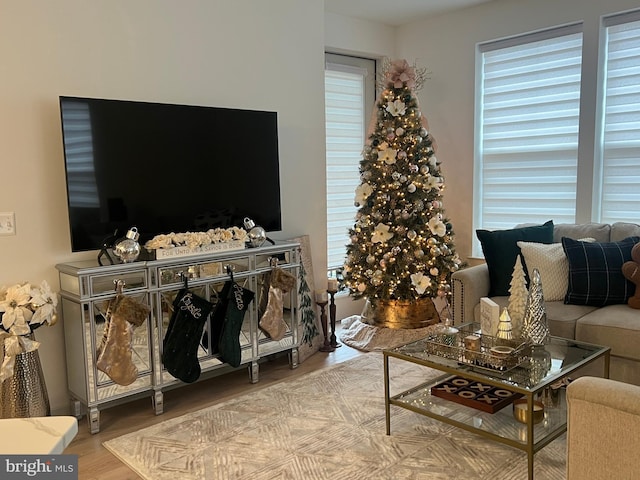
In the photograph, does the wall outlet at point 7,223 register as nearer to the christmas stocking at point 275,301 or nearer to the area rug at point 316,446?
the area rug at point 316,446

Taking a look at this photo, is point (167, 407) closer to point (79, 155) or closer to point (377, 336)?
point (79, 155)

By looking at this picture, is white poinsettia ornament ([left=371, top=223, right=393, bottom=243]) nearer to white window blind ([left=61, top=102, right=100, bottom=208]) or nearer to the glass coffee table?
the glass coffee table

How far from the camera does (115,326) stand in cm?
293

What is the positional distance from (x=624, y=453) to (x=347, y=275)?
130 inches

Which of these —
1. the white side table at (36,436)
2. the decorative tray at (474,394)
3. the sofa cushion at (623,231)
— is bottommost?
the decorative tray at (474,394)

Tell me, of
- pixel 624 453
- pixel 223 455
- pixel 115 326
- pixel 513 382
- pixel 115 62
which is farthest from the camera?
pixel 115 62

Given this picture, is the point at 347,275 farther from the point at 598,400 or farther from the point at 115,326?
the point at 598,400

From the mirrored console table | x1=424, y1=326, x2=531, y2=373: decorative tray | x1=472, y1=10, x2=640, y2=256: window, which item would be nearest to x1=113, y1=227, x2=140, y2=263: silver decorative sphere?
the mirrored console table

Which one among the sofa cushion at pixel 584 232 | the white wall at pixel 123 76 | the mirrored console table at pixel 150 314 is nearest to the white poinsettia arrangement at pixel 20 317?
the mirrored console table at pixel 150 314

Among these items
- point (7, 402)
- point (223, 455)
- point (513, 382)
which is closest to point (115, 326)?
point (7, 402)

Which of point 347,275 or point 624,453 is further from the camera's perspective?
point 347,275

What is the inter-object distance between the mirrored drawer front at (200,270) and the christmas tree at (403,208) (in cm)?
141

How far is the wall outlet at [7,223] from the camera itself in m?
2.94

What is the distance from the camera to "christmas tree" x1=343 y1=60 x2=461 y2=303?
4508mm
